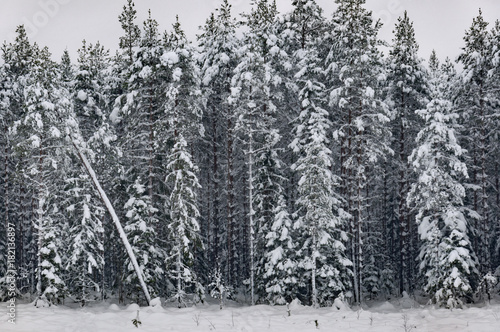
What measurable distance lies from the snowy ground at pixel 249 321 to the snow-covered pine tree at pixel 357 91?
Answer: 6865 millimetres

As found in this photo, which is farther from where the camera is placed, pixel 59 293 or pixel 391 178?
pixel 391 178

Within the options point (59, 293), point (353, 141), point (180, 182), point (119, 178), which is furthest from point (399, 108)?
point (59, 293)

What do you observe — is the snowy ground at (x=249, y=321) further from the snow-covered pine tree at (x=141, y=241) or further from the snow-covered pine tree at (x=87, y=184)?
the snow-covered pine tree at (x=87, y=184)

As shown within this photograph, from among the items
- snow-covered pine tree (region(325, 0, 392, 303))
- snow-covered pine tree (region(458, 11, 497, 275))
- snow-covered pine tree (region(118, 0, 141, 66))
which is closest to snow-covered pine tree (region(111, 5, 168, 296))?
snow-covered pine tree (region(118, 0, 141, 66))

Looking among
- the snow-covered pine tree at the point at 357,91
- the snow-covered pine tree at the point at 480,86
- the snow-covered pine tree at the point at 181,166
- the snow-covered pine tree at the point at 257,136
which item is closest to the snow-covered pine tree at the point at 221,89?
the snow-covered pine tree at the point at 257,136

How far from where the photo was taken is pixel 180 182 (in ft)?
69.6

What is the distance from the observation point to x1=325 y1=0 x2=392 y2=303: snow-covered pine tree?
76.8 feet

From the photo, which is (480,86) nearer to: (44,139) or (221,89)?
(221,89)

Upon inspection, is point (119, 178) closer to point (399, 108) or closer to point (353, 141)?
point (353, 141)

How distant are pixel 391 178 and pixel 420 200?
11.0m

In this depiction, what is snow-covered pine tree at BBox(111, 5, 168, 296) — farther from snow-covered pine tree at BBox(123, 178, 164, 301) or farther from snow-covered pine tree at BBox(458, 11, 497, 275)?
snow-covered pine tree at BBox(458, 11, 497, 275)

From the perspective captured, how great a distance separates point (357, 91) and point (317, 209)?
26.5 ft

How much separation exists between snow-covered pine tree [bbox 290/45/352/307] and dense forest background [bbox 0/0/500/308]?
0.08 meters

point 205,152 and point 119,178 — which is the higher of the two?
point 205,152
